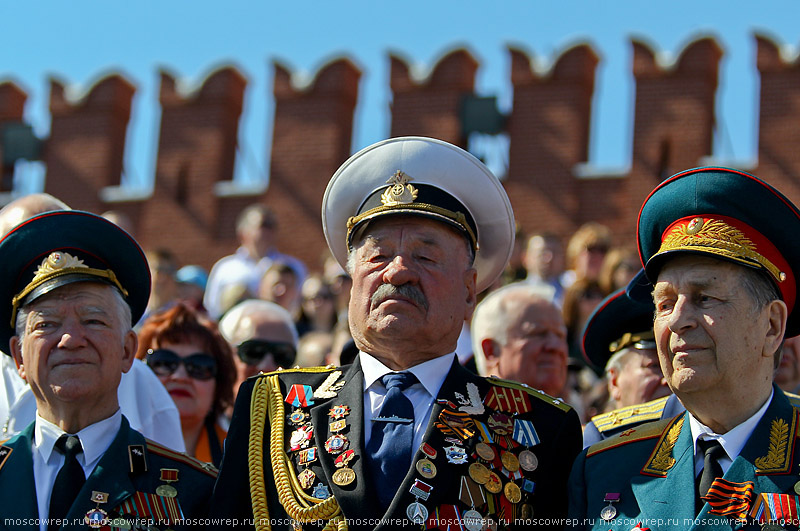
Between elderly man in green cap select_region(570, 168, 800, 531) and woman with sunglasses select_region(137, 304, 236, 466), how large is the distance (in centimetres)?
246

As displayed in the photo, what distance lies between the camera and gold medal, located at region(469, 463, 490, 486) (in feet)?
13.2

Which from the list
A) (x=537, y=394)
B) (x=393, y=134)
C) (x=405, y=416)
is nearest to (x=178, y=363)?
(x=405, y=416)

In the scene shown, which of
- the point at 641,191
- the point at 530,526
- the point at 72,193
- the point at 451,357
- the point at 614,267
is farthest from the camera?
Answer: the point at 72,193

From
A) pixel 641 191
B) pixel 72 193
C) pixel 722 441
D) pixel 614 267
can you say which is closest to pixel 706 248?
pixel 722 441

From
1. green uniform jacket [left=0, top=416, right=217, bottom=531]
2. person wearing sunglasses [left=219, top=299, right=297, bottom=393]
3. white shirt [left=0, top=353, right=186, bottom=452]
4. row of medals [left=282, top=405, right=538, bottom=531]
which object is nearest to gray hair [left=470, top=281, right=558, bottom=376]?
person wearing sunglasses [left=219, top=299, right=297, bottom=393]

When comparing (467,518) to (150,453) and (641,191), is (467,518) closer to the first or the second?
(150,453)

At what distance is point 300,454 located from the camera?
4145 millimetres

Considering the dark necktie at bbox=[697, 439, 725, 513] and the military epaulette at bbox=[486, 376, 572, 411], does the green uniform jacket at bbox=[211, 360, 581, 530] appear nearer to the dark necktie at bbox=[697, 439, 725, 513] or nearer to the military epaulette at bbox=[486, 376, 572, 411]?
the military epaulette at bbox=[486, 376, 572, 411]

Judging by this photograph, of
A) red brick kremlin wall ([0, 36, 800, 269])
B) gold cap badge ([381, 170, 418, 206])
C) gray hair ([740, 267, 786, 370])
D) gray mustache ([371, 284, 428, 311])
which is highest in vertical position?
red brick kremlin wall ([0, 36, 800, 269])

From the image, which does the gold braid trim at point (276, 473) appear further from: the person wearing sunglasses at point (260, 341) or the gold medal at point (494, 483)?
the person wearing sunglasses at point (260, 341)

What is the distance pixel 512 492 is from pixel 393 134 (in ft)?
38.7

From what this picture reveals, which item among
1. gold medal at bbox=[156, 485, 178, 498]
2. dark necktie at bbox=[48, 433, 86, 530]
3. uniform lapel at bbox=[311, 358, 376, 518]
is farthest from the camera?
gold medal at bbox=[156, 485, 178, 498]

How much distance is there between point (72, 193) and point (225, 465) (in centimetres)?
1418

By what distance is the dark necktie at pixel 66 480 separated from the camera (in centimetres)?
413
